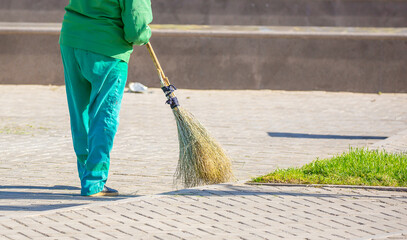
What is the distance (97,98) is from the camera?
18.5ft

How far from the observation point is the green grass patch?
5.99 m

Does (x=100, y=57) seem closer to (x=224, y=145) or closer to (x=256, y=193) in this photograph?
(x=256, y=193)

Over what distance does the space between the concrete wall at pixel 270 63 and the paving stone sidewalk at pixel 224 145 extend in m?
0.30

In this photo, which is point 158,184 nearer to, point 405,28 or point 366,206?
point 366,206

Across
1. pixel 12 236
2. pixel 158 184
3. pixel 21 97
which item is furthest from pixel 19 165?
pixel 21 97

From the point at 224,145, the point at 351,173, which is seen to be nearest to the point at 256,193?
the point at 351,173

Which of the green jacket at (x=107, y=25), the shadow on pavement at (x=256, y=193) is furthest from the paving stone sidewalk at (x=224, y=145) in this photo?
the green jacket at (x=107, y=25)

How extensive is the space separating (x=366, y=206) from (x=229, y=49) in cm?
807

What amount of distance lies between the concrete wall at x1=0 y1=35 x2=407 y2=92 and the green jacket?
7508 mm

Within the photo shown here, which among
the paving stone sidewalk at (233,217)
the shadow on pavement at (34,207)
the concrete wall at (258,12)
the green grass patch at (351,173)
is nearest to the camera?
the paving stone sidewalk at (233,217)

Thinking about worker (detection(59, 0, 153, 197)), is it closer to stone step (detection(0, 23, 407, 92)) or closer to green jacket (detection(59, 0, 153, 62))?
green jacket (detection(59, 0, 153, 62))

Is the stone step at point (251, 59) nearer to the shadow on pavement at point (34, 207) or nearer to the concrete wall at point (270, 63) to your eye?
the concrete wall at point (270, 63)

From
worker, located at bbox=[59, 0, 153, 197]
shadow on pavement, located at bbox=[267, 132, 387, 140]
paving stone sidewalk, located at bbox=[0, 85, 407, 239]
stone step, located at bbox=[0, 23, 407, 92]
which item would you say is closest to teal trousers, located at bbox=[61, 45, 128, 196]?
worker, located at bbox=[59, 0, 153, 197]

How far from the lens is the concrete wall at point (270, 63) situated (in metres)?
13.2
